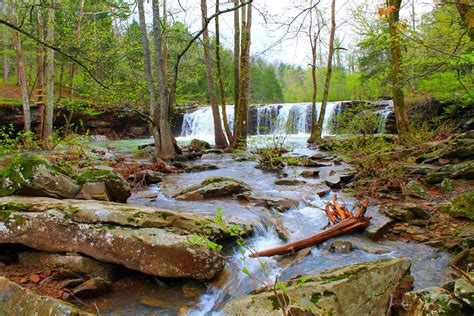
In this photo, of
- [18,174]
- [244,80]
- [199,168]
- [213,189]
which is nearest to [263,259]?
[213,189]

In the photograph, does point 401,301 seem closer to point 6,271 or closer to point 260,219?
point 260,219

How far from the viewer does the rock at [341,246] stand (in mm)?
4123

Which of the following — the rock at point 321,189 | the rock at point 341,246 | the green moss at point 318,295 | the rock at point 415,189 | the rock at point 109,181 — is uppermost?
the rock at point 109,181

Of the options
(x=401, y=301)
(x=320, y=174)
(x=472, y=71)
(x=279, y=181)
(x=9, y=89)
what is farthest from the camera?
(x=9, y=89)

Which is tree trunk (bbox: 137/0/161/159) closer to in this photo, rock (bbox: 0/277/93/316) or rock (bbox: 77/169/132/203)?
rock (bbox: 77/169/132/203)

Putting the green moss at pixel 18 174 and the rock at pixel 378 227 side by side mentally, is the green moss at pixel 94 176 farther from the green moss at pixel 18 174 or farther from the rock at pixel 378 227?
the rock at pixel 378 227

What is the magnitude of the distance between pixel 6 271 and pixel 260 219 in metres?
3.29

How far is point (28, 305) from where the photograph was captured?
2586mm

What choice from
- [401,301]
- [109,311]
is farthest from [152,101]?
[401,301]

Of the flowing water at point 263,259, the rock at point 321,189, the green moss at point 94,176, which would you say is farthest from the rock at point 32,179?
the rock at point 321,189

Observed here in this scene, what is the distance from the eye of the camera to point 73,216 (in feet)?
11.7

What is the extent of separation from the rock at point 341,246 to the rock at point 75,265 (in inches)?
106

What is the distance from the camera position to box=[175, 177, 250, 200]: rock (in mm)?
6434

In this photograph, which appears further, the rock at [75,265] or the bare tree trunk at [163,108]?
the bare tree trunk at [163,108]
